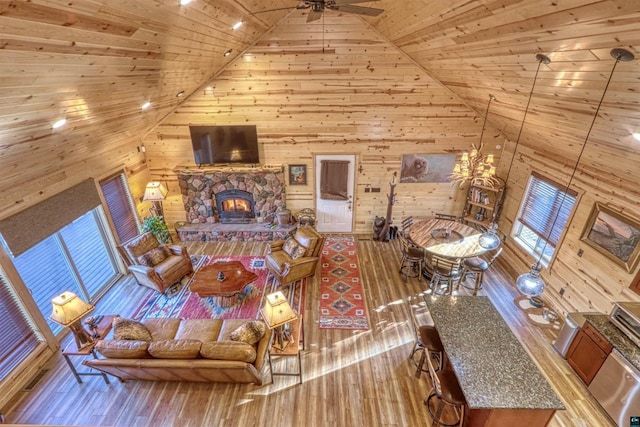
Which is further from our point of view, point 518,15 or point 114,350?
point 114,350

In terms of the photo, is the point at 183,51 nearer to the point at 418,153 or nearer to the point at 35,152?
the point at 35,152

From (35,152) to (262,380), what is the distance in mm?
4186

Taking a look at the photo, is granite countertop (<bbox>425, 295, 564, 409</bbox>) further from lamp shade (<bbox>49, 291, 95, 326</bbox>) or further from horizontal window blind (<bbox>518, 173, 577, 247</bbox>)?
lamp shade (<bbox>49, 291, 95, 326</bbox>)

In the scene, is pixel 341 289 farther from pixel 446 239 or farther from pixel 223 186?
pixel 223 186

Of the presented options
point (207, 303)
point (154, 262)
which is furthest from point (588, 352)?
point (154, 262)

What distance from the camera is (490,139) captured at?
6.93 meters

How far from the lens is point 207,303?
217 inches

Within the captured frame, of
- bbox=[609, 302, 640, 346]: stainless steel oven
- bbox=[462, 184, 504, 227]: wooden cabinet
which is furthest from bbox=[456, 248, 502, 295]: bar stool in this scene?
bbox=[609, 302, 640, 346]: stainless steel oven

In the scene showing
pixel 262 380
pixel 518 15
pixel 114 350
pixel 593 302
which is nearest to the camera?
pixel 518 15

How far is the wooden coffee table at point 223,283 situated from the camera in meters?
5.12

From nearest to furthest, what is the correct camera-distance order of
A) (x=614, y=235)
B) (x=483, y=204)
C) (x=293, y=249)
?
1. (x=614, y=235)
2. (x=293, y=249)
3. (x=483, y=204)

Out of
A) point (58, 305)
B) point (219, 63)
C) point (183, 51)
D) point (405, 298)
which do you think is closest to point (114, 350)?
point (58, 305)

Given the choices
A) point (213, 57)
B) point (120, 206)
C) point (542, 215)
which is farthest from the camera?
point (120, 206)

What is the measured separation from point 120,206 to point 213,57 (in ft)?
12.1
